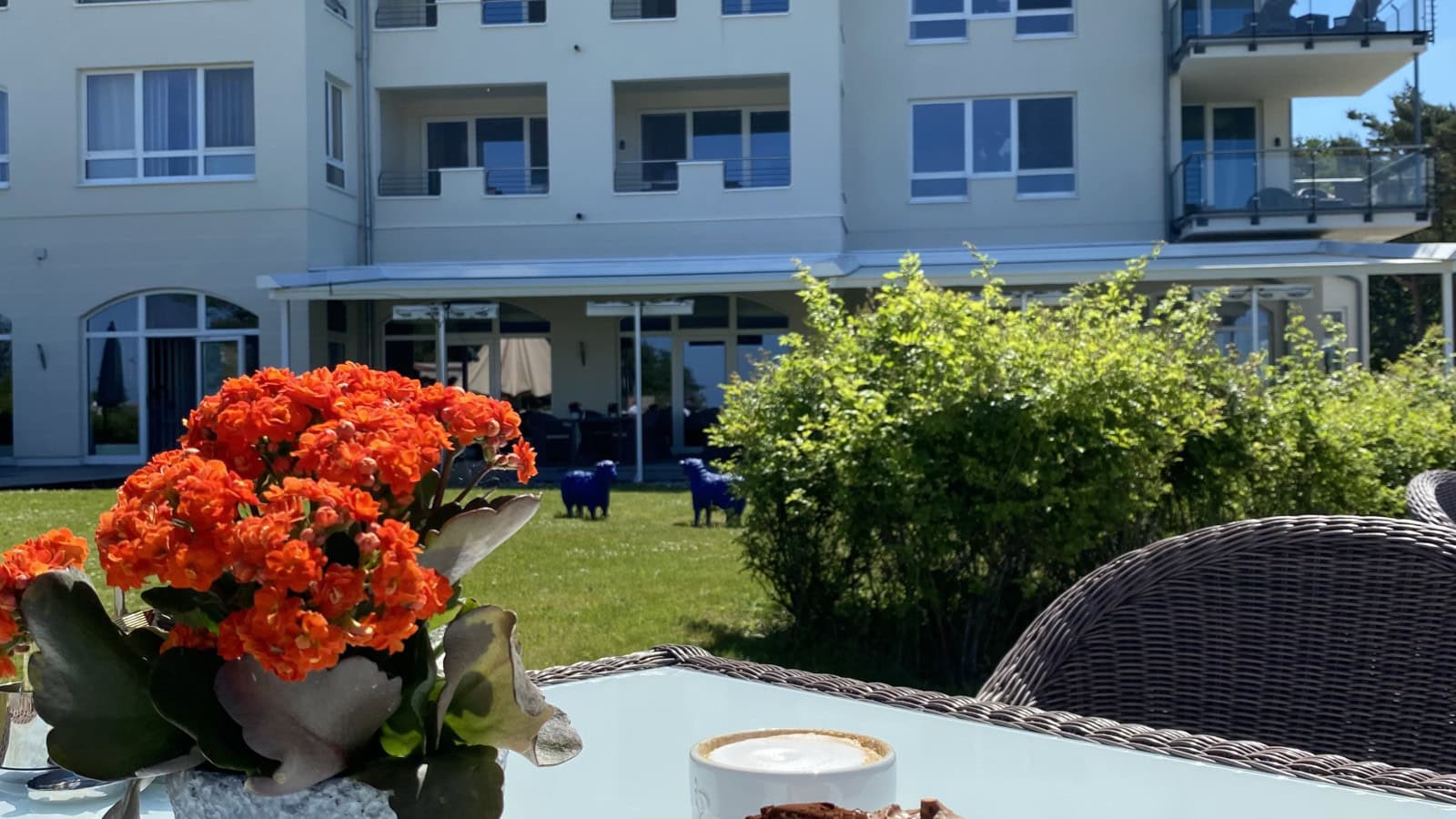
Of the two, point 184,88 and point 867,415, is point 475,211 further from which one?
point 867,415

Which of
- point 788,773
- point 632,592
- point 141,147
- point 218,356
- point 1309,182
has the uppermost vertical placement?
point 141,147

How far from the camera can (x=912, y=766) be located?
167 cm

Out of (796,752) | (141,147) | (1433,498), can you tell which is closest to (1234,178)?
(141,147)

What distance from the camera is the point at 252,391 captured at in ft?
3.43

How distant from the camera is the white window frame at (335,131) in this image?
19.9m

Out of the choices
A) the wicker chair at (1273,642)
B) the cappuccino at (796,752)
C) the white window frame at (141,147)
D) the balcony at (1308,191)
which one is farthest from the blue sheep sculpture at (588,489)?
the cappuccino at (796,752)

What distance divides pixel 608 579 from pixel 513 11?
46.1 feet

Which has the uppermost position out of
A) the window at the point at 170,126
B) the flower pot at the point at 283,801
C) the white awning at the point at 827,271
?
the window at the point at 170,126

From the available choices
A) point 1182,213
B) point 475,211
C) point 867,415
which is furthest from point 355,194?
point 867,415

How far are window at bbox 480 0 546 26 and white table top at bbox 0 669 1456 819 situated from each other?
19888 millimetres

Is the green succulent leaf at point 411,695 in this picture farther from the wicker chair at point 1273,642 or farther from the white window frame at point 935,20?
the white window frame at point 935,20

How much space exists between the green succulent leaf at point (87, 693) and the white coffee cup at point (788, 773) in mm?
456

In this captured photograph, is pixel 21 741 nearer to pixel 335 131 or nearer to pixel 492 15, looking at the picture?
pixel 335 131

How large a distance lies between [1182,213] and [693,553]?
1255cm
